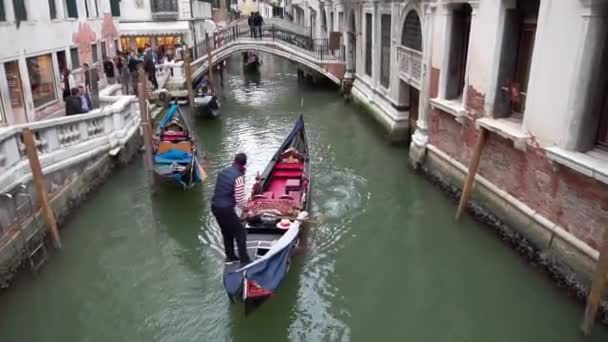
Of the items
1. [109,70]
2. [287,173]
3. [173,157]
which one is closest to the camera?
[287,173]

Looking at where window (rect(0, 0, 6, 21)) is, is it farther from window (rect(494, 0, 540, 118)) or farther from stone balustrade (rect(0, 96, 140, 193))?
window (rect(494, 0, 540, 118))

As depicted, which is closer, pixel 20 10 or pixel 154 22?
pixel 20 10

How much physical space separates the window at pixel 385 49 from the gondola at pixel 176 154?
3.88m

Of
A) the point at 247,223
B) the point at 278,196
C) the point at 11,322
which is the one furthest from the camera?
the point at 278,196

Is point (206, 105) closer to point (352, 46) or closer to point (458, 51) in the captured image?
point (352, 46)

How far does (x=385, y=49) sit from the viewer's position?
8.99 m

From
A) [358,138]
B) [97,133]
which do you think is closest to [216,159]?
[97,133]

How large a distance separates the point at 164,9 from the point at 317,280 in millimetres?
12691

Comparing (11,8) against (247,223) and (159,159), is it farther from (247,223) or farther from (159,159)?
(247,223)

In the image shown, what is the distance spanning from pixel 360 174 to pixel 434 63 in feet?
5.66

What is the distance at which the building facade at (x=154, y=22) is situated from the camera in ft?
46.7

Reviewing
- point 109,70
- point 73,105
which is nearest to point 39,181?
point 73,105

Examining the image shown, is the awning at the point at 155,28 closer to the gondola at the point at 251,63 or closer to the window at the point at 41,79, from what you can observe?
the gondola at the point at 251,63

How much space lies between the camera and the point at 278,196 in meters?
4.82
